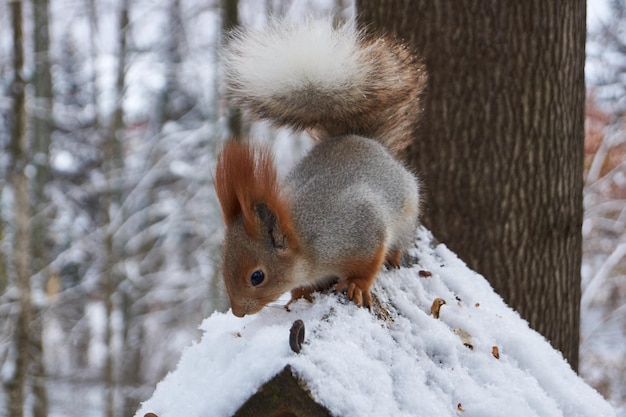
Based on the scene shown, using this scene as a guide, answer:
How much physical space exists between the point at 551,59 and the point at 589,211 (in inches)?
135

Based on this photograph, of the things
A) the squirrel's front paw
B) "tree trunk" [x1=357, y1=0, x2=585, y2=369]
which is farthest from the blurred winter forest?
the squirrel's front paw

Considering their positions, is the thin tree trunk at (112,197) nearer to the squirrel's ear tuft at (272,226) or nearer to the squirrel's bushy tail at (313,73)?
the squirrel's bushy tail at (313,73)

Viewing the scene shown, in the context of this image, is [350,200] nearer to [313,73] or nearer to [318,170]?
[318,170]

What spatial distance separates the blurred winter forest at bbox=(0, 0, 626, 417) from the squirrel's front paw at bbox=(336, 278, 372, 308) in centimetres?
367

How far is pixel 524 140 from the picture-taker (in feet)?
7.32

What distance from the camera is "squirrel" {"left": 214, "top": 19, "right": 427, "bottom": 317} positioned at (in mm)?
1252

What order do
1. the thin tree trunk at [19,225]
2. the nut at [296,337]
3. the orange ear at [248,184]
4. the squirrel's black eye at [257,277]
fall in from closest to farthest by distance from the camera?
the nut at [296,337] → the orange ear at [248,184] → the squirrel's black eye at [257,277] → the thin tree trunk at [19,225]

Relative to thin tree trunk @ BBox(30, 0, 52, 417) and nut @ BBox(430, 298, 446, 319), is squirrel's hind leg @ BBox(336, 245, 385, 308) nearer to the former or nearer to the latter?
nut @ BBox(430, 298, 446, 319)

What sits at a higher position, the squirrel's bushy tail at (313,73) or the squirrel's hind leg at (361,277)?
the squirrel's bushy tail at (313,73)

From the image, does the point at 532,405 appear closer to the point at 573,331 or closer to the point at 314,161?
the point at 314,161

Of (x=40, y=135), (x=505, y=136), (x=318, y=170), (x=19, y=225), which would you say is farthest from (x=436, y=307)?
(x=40, y=135)

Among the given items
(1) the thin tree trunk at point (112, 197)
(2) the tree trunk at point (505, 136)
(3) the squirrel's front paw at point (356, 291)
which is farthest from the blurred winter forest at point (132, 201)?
(3) the squirrel's front paw at point (356, 291)

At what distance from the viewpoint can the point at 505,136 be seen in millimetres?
2229

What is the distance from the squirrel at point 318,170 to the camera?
1.25m
